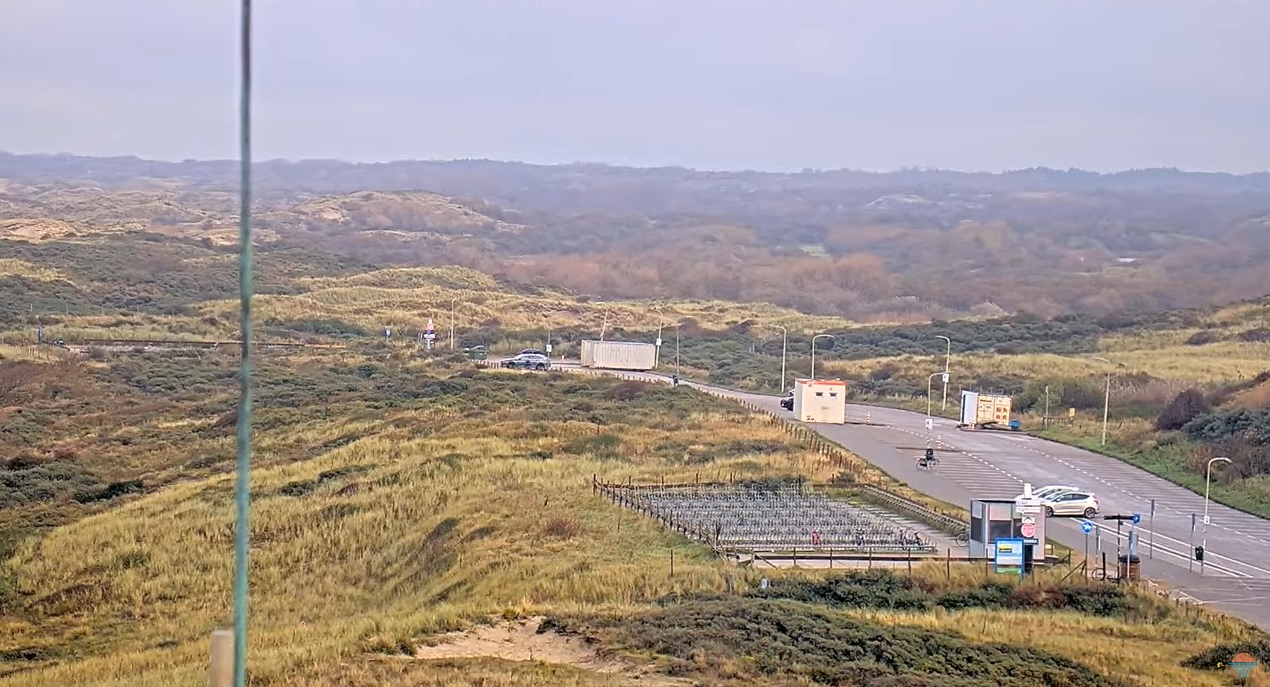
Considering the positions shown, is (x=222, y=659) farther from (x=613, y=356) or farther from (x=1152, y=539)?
(x=613, y=356)

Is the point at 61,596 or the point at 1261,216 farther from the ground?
the point at 1261,216

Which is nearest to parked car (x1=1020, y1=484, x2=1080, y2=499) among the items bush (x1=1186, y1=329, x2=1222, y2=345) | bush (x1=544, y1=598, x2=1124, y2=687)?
bush (x1=544, y1=598, x2=1124, y2=687)

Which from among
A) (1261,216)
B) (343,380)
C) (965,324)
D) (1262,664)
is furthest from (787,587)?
(1261,216)

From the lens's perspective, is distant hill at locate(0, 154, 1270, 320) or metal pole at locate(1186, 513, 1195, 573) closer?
metal pole at locate(1186, 513, 1195, 573)

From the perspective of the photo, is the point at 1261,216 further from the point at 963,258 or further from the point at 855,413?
the point at 855,413

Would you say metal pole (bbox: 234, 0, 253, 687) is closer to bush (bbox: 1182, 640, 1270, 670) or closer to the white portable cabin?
bush (bbox: 1182, 640, 1270, 670)
